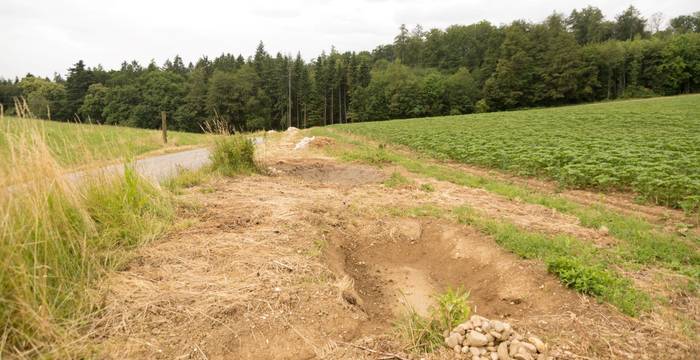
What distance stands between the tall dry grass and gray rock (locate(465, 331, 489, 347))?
2.50 meters

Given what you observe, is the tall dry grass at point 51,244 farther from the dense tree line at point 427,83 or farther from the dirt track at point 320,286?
the dense tree line at point 427,83

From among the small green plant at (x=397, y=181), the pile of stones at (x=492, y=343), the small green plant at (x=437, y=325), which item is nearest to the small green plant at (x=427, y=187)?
the small green plant at (x=397, y=181)

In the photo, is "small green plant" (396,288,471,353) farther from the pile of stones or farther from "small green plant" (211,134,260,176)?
"small green plant" (211,134,260,176)

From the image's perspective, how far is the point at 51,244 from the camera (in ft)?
8.99

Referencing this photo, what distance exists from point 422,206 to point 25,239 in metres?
5.19

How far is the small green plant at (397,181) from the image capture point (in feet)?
26.3

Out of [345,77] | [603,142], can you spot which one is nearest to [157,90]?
[345,77]

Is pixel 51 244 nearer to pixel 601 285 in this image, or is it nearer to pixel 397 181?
pixel 601 285

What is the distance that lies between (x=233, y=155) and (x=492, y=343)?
6973mm

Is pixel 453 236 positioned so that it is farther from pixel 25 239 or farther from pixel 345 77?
pixel 345 77

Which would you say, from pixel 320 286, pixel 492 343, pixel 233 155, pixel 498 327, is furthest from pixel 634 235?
pixel 233 155

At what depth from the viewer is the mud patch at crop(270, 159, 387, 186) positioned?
880cm

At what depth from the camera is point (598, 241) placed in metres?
4.93

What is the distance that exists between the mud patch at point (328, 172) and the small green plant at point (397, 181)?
0.22 m
